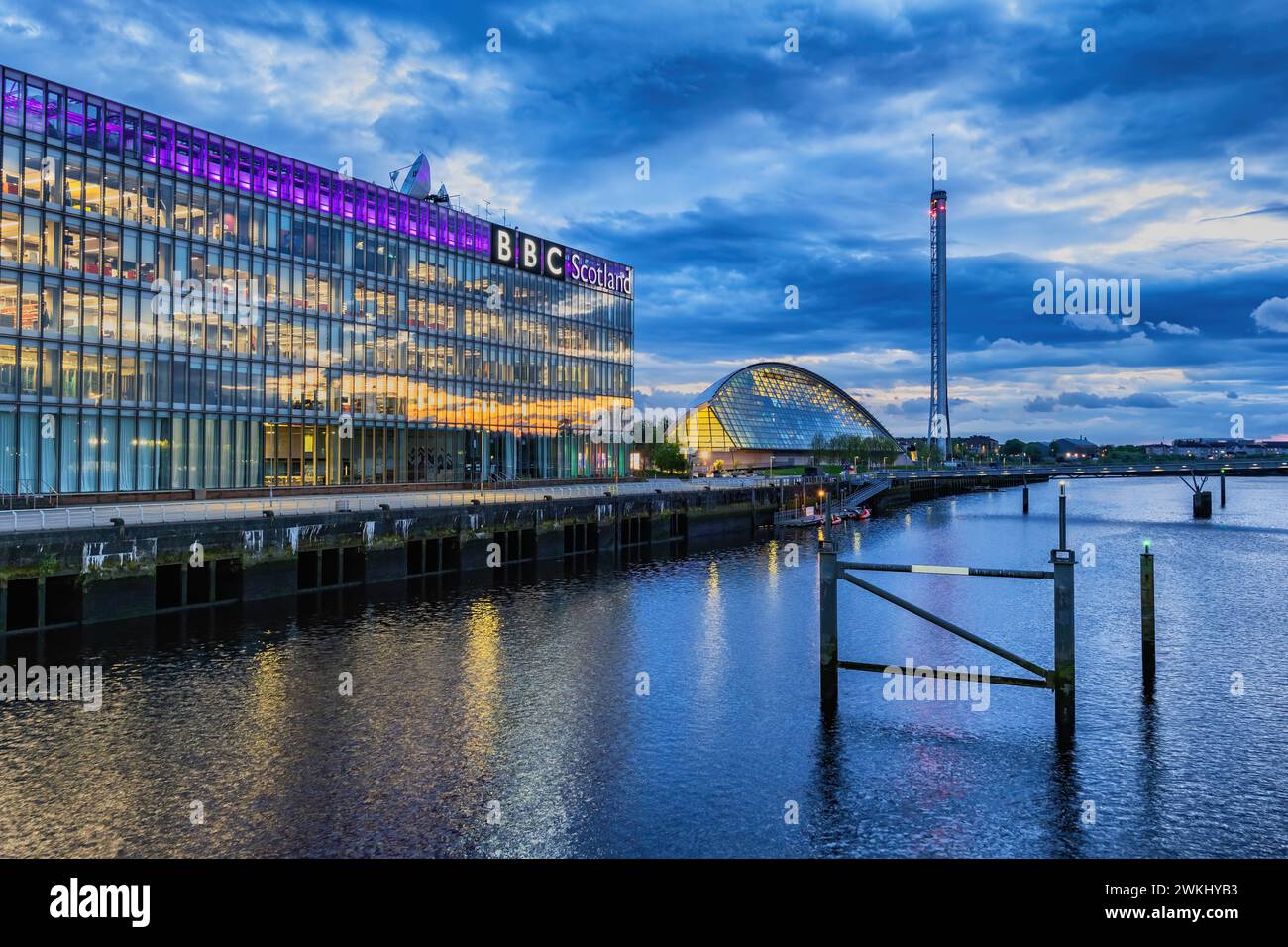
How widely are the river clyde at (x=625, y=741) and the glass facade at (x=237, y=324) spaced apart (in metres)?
34.3

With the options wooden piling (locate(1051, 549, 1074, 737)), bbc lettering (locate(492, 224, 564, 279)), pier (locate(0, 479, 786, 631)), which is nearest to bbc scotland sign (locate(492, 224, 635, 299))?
bbc lettering (locate(492, 224, 564, 279))

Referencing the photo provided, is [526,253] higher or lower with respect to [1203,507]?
higher

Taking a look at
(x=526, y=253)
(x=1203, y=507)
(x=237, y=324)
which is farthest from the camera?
(x=1203, y=507)

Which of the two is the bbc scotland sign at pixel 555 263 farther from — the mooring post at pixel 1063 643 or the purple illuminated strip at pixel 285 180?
the mooring post at pixel 1063 643

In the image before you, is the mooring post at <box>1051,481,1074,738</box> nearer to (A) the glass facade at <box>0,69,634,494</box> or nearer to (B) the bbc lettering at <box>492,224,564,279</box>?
(A) the glass facade at <box>0,69,634,494</box>

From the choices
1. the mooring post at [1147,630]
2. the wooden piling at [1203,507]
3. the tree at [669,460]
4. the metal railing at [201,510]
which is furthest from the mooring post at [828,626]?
the tree at [669,460]

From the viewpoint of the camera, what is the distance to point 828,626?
26.0m

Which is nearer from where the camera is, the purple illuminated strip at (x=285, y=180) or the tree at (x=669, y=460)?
the purple illuminated strip at (x=285, y=180)

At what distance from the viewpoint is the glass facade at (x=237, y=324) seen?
6188 cm

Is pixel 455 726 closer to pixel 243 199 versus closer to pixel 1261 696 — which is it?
pixel 1261 696

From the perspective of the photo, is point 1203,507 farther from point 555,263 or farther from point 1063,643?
point 1063,643

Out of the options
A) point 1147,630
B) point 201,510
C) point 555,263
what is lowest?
point 1147,630

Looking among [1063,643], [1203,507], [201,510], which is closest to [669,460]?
[1203,507]

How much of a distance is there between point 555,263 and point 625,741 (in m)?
95.0
